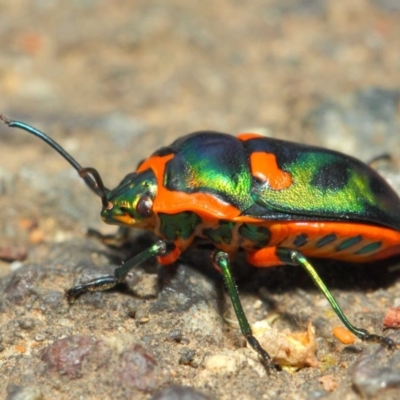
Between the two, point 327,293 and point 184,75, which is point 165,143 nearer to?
point 184,75

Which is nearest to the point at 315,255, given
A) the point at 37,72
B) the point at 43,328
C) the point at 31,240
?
the point at 43,328

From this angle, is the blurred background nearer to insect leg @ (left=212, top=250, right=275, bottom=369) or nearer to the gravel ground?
the gravel ground

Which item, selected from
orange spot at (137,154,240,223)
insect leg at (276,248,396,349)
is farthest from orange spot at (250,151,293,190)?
insect leg at (276,248,396,349)

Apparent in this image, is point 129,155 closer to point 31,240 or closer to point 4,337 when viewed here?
point 31,240

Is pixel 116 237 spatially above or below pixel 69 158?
below

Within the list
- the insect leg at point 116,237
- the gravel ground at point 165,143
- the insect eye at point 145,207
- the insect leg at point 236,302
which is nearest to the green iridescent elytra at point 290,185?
the insect eye at point 145,207

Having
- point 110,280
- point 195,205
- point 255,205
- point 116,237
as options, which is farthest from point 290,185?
point 116,237
